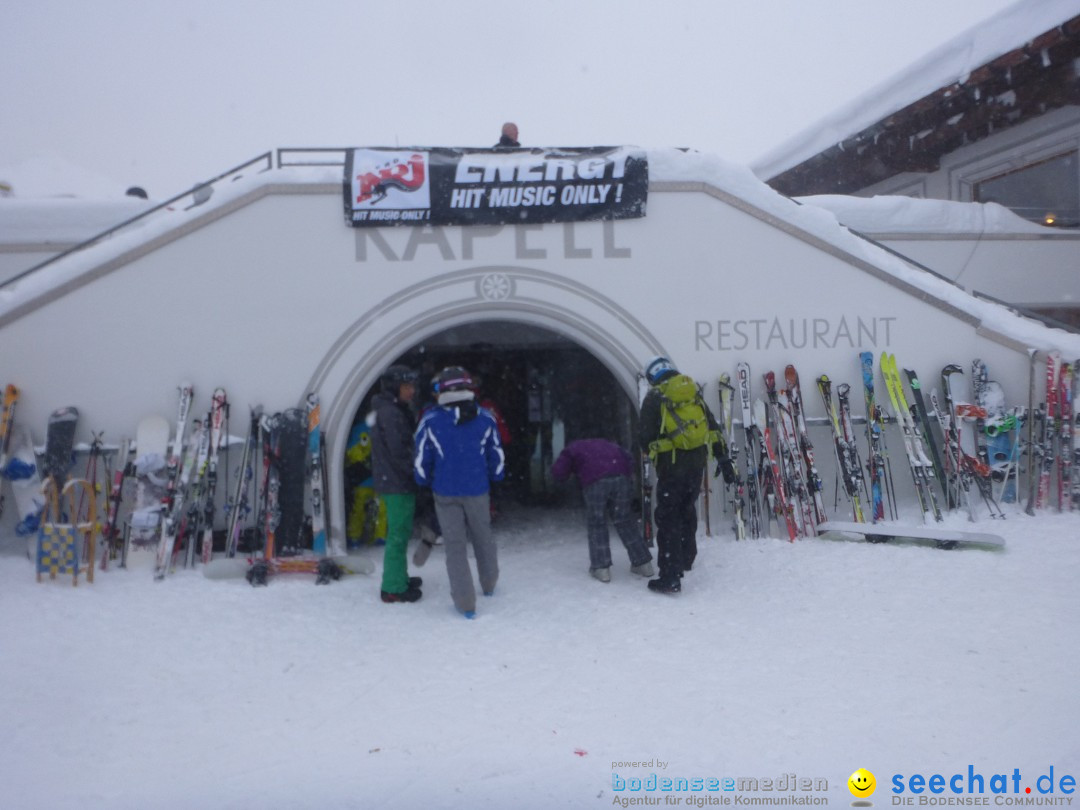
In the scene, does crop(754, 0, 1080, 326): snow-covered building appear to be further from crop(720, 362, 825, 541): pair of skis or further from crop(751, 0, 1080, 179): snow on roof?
crop(720, 362, 825, 541): pair of skis

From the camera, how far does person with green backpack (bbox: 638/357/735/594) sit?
577 cm

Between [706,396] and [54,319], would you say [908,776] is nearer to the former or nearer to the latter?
[706,396]

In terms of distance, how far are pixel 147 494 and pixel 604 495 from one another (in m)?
3.99

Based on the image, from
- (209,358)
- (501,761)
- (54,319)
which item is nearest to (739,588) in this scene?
(501,761)

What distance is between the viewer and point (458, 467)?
5324mm

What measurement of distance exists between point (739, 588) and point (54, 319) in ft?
21.1

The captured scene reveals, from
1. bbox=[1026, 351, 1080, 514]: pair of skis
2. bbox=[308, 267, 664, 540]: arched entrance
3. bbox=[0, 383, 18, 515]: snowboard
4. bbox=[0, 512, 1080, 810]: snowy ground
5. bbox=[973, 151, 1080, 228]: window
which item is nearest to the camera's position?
bbox=[0, 512, 1080, 810]: snowy ground

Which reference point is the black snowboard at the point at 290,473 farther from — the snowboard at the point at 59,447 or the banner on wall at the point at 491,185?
the banner on wall at the point at 491,185

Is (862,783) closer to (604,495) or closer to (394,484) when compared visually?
(604,495)

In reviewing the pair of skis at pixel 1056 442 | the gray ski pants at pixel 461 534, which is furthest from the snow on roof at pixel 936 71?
the gray ski pants at pixel 461 534

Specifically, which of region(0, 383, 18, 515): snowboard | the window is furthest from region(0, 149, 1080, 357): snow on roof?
the window

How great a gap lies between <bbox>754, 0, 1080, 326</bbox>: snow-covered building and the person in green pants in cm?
703

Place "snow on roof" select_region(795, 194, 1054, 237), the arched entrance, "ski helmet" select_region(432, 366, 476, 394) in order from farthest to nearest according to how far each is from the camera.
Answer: "snow on roof" select_region(795, 194, 1054, 237) → the arched entrance → "ski helmet" select_region(432, 366, 476, 394)

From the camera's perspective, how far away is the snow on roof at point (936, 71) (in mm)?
9859
